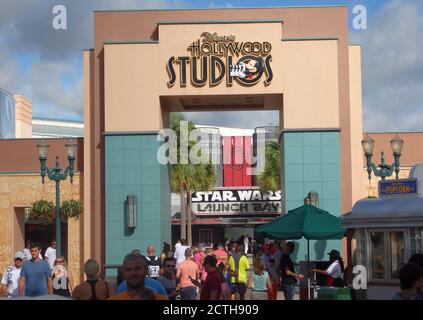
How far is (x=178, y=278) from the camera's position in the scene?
15.3 m

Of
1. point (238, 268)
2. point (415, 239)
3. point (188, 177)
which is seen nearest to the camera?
point (415, 239)

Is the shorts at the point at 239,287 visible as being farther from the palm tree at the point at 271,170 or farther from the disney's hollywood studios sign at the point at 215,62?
the palm tree at the point at 271,170

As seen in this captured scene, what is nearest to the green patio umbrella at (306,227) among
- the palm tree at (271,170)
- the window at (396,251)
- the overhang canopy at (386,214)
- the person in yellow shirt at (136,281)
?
the overhang canopy at (386,214)

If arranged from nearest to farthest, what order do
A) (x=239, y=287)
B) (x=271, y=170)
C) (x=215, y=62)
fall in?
(x=239, y=287) → (x=215, y=62) → (x=271, y=170)

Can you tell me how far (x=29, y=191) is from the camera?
1200 inches

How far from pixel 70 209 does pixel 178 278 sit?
13.4 metres

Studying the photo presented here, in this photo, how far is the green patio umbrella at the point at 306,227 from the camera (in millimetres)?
18188

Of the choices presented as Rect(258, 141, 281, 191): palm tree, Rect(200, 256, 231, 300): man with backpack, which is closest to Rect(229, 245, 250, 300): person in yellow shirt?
Rect(200, 256, 231, 300): man with backpack

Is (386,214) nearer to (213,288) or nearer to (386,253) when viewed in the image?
(386,253)

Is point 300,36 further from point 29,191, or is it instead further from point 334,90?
point 29,191

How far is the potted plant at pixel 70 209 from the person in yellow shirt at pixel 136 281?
21822mm

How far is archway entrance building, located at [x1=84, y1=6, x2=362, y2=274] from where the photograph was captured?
26.9 metres

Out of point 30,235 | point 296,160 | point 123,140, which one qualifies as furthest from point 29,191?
point 30,235

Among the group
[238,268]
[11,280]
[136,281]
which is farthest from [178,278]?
[136,281]
